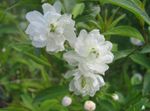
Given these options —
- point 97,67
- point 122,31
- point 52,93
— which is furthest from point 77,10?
point 52,93

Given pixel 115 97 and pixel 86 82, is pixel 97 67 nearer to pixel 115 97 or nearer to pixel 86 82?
pixel 86 82

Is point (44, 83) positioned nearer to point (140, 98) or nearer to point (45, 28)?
point (140, 98)

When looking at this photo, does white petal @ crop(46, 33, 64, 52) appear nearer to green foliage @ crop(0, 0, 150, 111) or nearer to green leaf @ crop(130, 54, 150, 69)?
green foliage @ crop(0, 0, 150, 111)

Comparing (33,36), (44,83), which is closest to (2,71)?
(44,83)

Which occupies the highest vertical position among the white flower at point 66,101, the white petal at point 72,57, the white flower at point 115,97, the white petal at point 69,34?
the white flower at point 115,97

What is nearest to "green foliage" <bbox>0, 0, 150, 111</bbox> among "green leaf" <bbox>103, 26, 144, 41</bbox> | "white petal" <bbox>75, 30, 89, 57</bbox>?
"green leaf" <bbox>103, 26, 144, 41</bbox>

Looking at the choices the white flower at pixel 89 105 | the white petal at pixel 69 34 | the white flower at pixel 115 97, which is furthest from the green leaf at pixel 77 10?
the white flower at pixel 115 97

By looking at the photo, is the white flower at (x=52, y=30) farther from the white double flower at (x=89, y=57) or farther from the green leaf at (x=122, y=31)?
the green leaf at (x=122, y=31)

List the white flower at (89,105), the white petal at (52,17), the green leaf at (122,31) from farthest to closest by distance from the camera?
the white flower at (89,105), the green leaf at (122,31), the white petal at (52,17)
